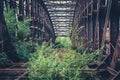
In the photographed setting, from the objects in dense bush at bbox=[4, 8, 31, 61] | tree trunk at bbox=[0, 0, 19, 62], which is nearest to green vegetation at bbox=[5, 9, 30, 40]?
dense bush at bbox=[4, 8, 31, 61]

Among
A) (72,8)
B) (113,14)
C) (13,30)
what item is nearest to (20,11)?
(13,30)

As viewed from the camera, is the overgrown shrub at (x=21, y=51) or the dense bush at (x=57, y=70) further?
the overgrown shrub at (x=21, y=51)

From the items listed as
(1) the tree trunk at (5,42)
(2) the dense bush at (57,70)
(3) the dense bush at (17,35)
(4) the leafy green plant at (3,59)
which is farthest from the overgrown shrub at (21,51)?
(2) the dense bush at (57,70)

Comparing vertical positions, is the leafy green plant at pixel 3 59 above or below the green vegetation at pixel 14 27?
below

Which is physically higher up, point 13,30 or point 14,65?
point 13,30

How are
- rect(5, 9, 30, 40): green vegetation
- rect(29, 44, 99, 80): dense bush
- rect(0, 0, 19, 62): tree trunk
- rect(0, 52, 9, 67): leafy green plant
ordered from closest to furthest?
rect(29, 44, 99, 80): dense bush → rect(0, 52, 9, 67): leafy green plant → rect(0, 0, 19, 62): tree trunk → rect(5, 9, 30, 40): green vegetation

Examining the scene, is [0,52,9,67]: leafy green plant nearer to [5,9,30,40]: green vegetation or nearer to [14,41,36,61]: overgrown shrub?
[14,41,36,61]: overgrown shrub

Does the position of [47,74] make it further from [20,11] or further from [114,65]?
[20,11]

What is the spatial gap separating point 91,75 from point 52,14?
3018cm

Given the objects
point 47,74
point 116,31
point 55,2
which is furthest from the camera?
point 55,2

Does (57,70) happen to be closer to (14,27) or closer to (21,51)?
(21,51)

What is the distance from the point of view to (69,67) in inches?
311

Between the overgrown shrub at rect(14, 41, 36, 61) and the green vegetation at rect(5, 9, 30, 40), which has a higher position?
the green vegetation at rect(5, 9, 30, 40)

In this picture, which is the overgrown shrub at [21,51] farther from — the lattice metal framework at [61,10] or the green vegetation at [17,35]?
the lattice metal framework at [61,10]
